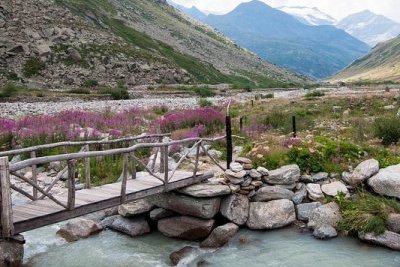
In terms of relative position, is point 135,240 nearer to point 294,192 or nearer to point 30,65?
point 294,192

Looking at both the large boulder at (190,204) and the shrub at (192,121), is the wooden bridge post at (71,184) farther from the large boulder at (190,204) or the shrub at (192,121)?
the shrub at (192,121)

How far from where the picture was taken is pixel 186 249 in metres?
12.7

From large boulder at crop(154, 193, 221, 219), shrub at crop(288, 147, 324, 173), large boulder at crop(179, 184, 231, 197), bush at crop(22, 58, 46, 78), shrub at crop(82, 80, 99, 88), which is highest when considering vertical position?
Result: bush at crop(22, 58, 46, 78)

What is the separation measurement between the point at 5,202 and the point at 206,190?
6.30m

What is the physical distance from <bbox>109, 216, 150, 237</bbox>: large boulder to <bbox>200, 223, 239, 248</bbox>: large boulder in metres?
2.04

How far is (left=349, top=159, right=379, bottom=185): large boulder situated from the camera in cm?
1495

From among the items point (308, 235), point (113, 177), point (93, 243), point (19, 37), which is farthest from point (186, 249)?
point (19, 37)

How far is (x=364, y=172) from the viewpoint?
15.0 meters

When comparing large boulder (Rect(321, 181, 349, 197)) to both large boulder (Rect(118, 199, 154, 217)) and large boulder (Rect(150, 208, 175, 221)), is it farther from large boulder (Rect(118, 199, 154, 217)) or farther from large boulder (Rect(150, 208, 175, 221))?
large boulder (Rect(118, 199, 154, 217))

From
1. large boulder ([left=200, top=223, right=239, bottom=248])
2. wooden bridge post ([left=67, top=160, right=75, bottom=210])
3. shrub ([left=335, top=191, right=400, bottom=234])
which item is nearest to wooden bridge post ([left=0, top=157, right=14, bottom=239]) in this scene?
wooden bridge post ([left=67, top=160, right=75, bottom=210])

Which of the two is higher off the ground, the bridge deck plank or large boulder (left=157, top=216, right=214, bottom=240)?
the bridge deck plank

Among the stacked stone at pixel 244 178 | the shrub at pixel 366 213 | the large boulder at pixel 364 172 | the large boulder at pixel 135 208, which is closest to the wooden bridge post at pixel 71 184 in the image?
the large boulder at pixel 135 208

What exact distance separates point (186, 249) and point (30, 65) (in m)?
64.2

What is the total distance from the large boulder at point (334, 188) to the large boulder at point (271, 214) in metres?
1.38
